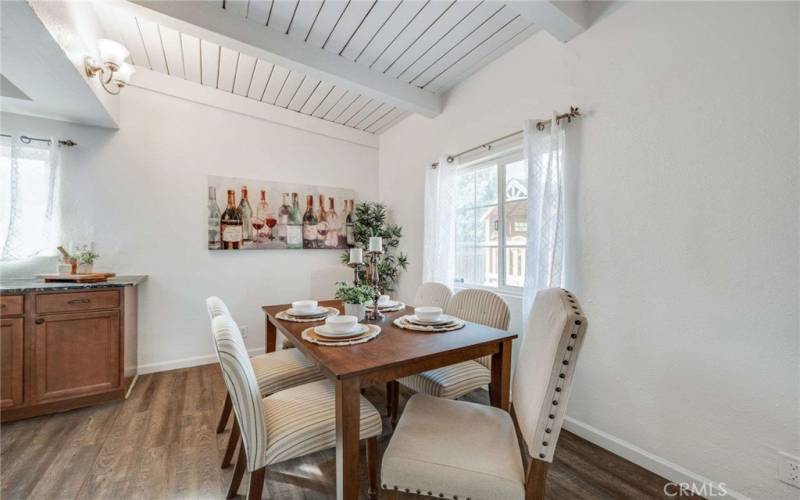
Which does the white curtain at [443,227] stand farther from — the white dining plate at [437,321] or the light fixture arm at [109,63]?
the light fixture arm at [109,63]

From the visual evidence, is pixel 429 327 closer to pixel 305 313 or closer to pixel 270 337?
pixel 305 313

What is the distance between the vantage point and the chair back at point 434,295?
231 centimetres

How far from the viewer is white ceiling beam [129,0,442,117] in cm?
192

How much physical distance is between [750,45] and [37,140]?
4.52m

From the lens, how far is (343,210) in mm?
3896

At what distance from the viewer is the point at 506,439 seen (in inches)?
45.3

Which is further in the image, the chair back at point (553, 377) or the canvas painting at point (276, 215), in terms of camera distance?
the canvas painting at point (276, 215)

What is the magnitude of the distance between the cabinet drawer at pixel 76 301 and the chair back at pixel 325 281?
142 centimetres

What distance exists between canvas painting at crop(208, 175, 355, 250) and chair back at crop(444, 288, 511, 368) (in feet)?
6.72

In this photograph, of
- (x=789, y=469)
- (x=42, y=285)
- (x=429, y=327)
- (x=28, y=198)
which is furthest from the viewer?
(x=28, y=198)

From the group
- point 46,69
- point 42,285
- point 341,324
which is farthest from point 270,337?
point 46,69

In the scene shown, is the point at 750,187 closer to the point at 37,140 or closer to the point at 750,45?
the point at 750,45

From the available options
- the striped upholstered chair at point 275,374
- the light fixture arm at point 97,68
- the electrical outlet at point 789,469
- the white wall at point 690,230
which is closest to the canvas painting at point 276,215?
the light fixture arm at point 97,68

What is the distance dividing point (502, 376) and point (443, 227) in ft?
5.47
